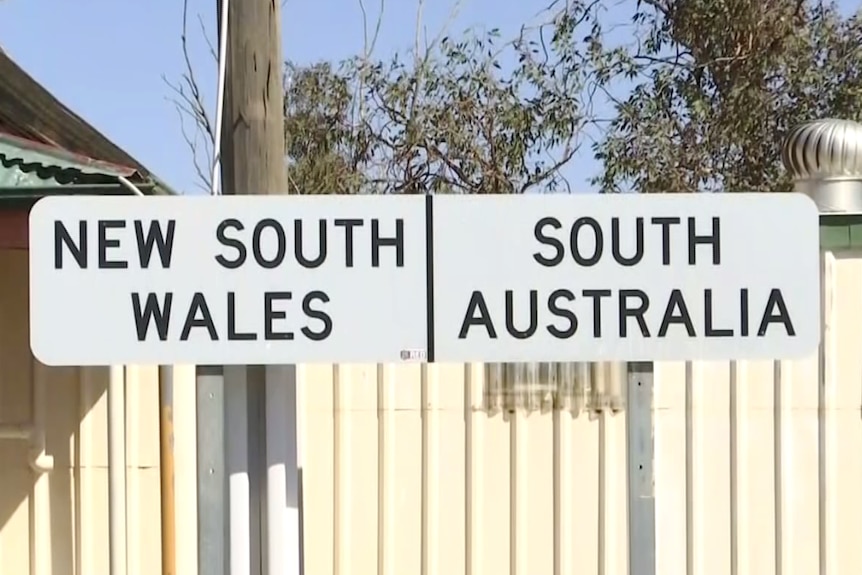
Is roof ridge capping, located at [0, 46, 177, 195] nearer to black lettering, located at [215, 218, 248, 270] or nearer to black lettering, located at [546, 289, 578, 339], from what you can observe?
black lettering, located at [215, 218, 248, 270]

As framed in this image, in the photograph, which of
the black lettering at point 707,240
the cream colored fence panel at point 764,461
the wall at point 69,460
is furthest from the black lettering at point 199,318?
the cream colored fence panel at point 764,461

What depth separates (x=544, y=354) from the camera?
7.52ft

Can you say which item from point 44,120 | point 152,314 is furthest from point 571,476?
point 44,120

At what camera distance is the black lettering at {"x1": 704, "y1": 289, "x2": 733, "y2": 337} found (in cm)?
227

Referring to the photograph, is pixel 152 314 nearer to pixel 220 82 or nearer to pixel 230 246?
pixel 230 246

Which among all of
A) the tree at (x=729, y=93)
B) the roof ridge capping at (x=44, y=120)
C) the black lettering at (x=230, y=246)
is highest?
the tree at (x=729, y=93)

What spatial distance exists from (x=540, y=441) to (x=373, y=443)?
0.65 metres

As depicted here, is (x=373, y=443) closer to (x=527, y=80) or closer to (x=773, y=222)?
(x=773, y=222)

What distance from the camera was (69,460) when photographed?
4.10 metres

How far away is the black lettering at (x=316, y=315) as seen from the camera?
2279 mm

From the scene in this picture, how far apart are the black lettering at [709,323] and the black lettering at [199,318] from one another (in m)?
Result: 1.06

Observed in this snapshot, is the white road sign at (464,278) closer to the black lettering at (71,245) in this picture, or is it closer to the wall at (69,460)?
the black lettering at (71,245)

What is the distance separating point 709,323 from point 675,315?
0.08 metres

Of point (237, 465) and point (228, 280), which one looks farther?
point (237, 465)
